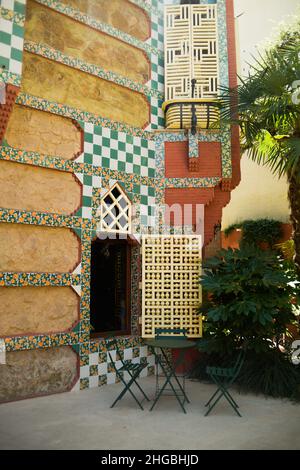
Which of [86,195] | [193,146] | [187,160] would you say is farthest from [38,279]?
[193,146]

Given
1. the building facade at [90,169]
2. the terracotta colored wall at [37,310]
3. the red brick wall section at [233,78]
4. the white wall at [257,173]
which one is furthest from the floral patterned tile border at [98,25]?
the white wall at [257,173]

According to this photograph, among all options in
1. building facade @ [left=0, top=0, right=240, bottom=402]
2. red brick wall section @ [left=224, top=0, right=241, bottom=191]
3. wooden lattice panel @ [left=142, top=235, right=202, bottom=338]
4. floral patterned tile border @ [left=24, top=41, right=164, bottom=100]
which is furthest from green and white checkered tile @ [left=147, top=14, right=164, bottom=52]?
wooden lattice panel @ [left=142, top=235, right=202, bottom=338]

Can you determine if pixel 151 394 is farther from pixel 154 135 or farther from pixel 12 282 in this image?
pixel 154 135

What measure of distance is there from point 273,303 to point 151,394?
229cm

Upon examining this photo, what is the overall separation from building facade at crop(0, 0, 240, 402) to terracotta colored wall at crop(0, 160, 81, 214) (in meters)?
0.02

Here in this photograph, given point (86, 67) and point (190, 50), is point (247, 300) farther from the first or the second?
point (190, 50)

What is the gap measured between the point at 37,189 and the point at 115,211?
1540mm

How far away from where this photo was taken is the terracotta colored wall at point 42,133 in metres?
6.43

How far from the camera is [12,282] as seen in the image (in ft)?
20.1

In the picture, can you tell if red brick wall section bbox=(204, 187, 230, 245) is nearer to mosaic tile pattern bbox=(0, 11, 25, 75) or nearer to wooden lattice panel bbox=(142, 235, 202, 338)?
wooden lattice panel bbox=(142, 235, 202, 338)

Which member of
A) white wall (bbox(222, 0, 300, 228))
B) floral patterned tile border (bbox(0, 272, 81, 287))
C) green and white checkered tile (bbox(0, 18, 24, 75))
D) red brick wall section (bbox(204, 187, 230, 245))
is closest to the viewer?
green and white checkered tile (bbox(0, 18, 24, 75))

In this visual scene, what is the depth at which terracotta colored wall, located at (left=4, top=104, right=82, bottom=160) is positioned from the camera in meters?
6.43

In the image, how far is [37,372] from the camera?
20.6 ft
